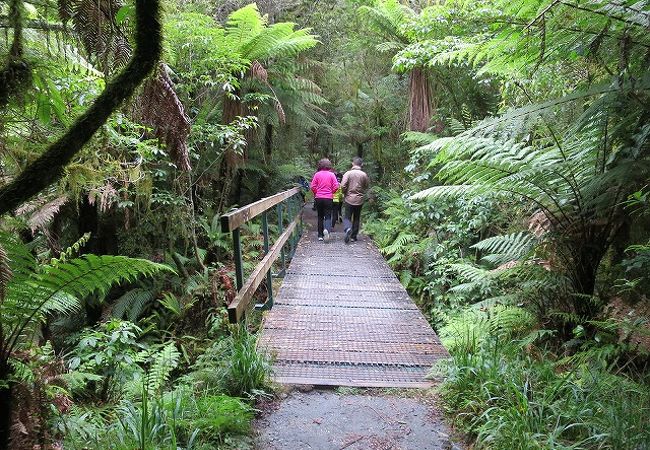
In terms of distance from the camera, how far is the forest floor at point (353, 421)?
2.26m

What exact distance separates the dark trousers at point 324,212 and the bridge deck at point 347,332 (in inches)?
89.7

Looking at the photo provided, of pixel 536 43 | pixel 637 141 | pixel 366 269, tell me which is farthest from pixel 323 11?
pixel 637 141

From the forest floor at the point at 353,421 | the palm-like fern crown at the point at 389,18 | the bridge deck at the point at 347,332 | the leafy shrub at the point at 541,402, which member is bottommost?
the bridge deck at the point at 347,332

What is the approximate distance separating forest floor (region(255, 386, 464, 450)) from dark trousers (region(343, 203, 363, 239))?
5641 millimetres

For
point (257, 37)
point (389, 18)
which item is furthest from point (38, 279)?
point (389, 18)

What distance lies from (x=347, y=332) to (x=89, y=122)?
118 inches

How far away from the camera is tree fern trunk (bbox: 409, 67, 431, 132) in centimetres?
797

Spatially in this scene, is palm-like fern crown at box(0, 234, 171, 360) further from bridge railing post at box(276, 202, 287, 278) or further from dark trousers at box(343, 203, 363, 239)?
dark trousers at box(343, 203, 363, 239)

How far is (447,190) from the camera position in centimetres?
369

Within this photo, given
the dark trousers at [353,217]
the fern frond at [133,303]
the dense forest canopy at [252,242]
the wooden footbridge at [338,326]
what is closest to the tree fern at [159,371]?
the dense forest canopy at [252,242]

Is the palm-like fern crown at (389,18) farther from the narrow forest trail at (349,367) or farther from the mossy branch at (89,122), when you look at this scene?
the mossy branch at (89,122)

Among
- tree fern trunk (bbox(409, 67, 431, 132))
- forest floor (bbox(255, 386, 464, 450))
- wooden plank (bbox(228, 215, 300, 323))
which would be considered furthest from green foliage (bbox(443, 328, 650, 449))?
tree fern trunk (bbox(409, 67, 431, 132))

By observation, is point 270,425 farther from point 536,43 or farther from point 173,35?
point 173,35

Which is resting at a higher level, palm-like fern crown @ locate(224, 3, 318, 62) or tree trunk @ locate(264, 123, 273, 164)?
palm-like fern crown @ locate(224, 3, 318, 62)
